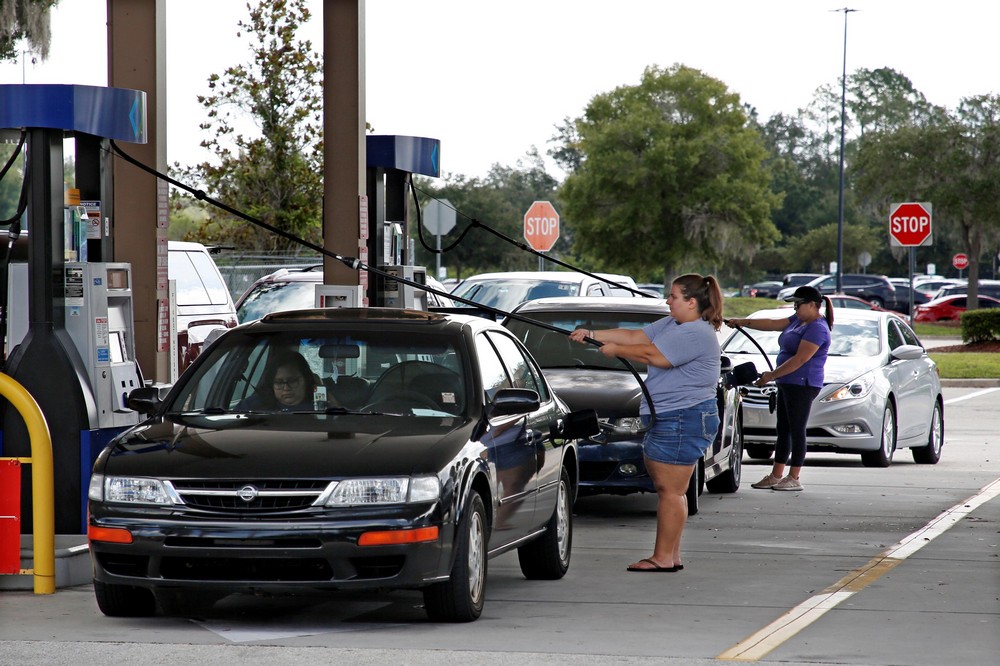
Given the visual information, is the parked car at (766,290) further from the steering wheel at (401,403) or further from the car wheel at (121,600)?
the car wheel at (121,600)

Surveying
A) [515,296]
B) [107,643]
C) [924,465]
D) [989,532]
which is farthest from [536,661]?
[515,296]

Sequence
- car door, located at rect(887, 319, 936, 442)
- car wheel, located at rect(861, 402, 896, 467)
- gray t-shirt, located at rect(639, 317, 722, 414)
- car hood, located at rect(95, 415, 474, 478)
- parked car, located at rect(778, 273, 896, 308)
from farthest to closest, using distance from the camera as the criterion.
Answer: parked car, located at rect(778, 273, 896, 308) < car door, located at rect(887, 319, 936, 442) < car wheel, located at rect(861, 402, 896, 467) < gray t-shirt, located at rect(639, 317, 722, 414) < car hood, located at rect(95, 415, 474, 478)

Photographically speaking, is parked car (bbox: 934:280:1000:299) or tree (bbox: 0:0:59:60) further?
parked car (bbox: 934:280:1000:299)

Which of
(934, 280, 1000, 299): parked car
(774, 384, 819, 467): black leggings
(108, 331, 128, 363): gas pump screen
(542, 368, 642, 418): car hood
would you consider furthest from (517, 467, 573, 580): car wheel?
(934, 280, 1000, 299): parked car

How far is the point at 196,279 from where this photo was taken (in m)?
15.6

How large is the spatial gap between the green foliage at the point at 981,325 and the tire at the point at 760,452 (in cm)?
2051

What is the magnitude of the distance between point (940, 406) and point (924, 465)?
842 mm

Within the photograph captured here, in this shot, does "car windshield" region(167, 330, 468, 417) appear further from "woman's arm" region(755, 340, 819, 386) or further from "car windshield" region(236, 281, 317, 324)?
"car windshield" region(236, 281, 317, 324)

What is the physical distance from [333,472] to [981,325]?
101 feet

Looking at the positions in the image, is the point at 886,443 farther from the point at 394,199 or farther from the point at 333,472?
the point at 333,472

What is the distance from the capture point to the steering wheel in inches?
301

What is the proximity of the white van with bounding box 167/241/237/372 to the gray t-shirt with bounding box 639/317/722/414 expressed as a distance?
7.08 meters

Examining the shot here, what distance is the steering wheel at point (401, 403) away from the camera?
7637 millimetres

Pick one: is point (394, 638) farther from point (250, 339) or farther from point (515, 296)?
point (515, 296)
